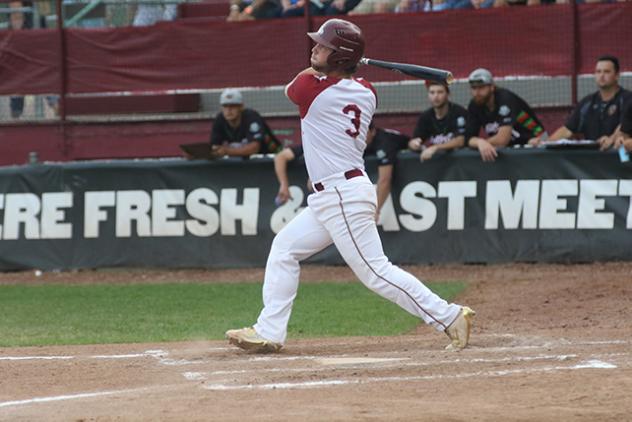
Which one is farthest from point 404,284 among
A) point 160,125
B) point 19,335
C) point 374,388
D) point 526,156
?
point 160,125

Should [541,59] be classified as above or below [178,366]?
above

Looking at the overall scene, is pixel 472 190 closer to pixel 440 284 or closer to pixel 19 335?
pixel 440 284

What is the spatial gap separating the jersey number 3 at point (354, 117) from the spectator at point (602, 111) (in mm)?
5203

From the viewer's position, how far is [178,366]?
25.5 ft

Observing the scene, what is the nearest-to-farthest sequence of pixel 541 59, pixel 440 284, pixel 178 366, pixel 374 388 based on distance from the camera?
pixel 374 388 → pixel 178 366 → pixel 440 284 → pixel 541 59

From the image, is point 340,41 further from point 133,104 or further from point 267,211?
point 133,104

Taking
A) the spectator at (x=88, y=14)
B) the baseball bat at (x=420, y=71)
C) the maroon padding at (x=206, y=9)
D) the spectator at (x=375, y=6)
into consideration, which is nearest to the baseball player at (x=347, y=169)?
the baseball bat at (x=420, y=71)

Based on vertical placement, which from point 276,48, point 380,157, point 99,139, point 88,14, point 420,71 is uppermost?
point 88,14

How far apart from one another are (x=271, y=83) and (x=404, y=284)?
7.94m

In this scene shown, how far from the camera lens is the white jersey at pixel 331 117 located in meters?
7.89

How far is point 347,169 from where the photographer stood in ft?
26.2

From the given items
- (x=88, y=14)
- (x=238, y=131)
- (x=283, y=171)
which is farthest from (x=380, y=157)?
(x=88, y=14)

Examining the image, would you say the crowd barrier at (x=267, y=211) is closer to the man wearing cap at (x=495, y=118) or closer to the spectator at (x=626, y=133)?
the man wearing cap at (x=495, y=118)

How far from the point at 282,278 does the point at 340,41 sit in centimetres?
166
